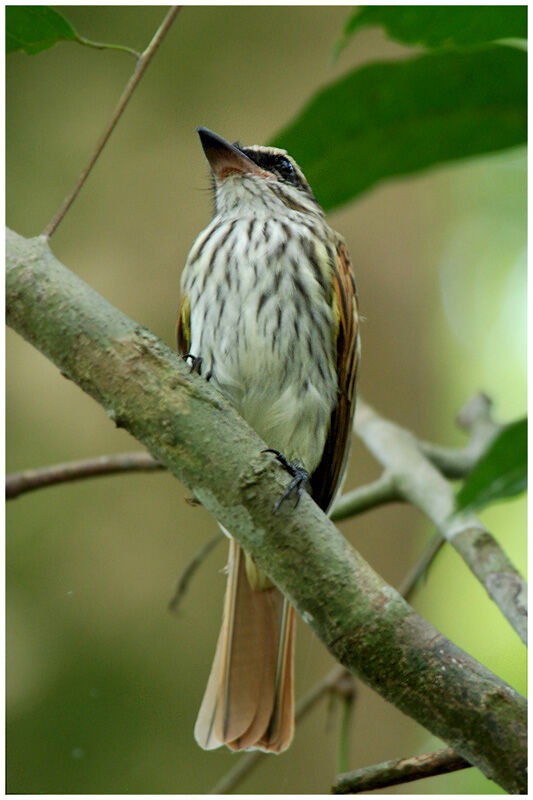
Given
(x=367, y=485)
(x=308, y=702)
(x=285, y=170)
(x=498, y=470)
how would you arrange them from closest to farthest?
(x=498, y=470)
(x=285, y=170)
(x=308, y=702)
(x=367, y=485)

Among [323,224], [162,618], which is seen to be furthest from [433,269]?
[162,618]

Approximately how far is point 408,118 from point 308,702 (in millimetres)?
1293

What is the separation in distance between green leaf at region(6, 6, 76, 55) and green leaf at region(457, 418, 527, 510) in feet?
2.81

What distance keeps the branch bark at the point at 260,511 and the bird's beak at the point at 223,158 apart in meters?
0.63

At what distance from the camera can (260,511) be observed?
41.3 inches

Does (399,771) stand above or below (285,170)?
below

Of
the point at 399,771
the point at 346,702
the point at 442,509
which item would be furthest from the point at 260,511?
the point at 346,702

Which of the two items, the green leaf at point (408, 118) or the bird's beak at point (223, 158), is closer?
the green leaf at point (408, 118)

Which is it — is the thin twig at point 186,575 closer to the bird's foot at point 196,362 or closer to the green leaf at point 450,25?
the bird's foot at point 196,362

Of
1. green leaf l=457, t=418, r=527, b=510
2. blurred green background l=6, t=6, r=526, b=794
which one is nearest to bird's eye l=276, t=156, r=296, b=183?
blurred green background l=6, t=6, r=526, b=794

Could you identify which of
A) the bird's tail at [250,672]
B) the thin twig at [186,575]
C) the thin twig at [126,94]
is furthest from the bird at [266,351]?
the thin twig at [126,94]

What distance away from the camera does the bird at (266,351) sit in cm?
168

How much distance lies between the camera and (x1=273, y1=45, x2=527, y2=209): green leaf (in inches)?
36.8

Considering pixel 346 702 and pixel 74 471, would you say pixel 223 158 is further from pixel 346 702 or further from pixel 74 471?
pixel 346 702
